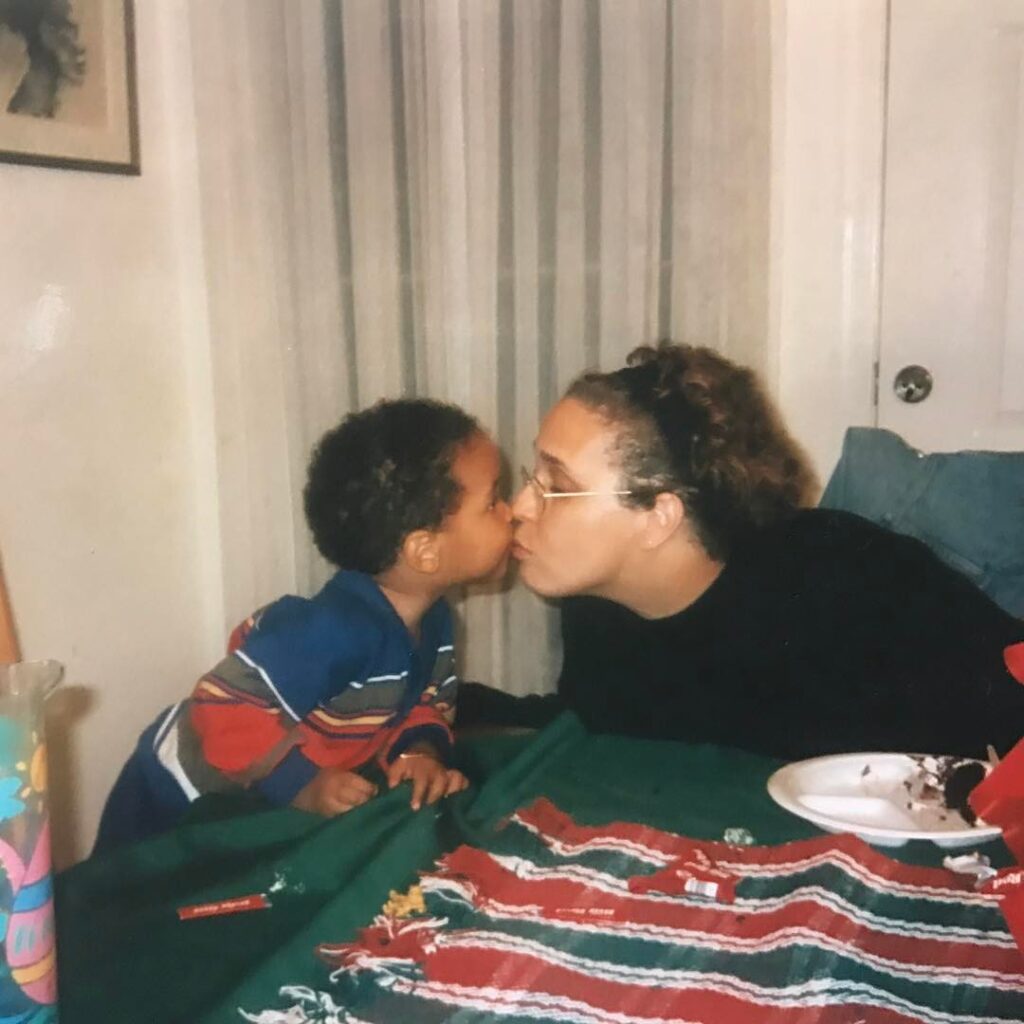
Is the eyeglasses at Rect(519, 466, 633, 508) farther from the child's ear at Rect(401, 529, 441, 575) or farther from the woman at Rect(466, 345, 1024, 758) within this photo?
the child's ear at Rect(401, 529, 441, 575)

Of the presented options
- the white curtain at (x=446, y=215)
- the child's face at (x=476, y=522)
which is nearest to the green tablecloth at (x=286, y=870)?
the child's face at (x=476, y=522)

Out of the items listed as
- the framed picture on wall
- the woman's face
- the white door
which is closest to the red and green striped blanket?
the woman's face

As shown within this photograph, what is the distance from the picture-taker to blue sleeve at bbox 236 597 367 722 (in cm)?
139

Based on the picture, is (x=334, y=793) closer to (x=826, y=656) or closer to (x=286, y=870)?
(x=286, y=870)

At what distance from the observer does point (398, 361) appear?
5.32 ft

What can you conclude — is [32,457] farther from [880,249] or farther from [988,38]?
A: [988,38]

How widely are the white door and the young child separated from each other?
0.91m

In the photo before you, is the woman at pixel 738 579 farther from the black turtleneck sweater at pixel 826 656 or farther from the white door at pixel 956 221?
the white door at pixel 956 221

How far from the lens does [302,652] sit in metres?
1.40

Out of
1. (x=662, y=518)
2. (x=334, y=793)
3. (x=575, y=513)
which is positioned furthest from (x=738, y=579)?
(x=334, y=793)

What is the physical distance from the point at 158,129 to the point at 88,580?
0.63 meters

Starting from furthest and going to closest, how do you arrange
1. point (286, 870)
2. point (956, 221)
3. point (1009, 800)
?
1. point (956, 221)
2. point (286, 870)
3. point (1009, 800)

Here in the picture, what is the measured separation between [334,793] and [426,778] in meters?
0.11

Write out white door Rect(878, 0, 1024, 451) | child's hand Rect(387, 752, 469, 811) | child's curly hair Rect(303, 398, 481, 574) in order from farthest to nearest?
white door Rect(878, 0, 1024, 451), child's curly hair Rect(303, 398, 481, 574), child's hand Rect(387, 752, 469, 811)
